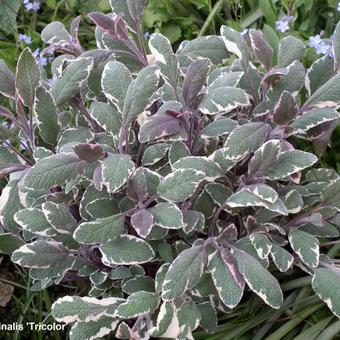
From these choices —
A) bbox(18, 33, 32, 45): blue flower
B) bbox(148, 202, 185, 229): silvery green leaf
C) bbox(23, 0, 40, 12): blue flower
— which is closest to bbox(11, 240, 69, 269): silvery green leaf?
bbox(148, 202, 185, 229): silvery green leaf

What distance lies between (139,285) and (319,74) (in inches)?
22.8

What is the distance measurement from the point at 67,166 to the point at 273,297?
42 cm

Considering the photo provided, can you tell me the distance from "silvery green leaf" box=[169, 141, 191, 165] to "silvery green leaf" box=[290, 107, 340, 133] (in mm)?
216

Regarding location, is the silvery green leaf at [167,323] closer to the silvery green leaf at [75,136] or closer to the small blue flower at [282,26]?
the silvery green leaf at [75,136]

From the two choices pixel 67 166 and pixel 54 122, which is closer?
pixel 67 166

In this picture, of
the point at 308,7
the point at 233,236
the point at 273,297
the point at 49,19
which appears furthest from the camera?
the point at 49,19

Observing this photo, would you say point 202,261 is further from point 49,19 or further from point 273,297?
point 49,19

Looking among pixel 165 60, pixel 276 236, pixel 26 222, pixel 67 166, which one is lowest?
pixel 276 236

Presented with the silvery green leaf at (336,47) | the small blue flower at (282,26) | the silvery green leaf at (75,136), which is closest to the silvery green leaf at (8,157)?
the silvery green leaf at (75,136)

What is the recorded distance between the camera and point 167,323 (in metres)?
1.05

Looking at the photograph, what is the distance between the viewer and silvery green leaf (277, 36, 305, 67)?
123cm

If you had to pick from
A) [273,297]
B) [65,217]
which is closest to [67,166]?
[65,217]

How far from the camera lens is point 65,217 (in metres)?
1.12

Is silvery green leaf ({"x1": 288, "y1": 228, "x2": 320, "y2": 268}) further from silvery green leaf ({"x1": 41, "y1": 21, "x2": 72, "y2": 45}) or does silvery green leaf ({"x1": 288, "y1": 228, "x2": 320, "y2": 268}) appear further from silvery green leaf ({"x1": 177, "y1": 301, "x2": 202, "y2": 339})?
silvery green leaf ({"x1": 41, "y1": 21, "x2": 72, "y2": 45})
